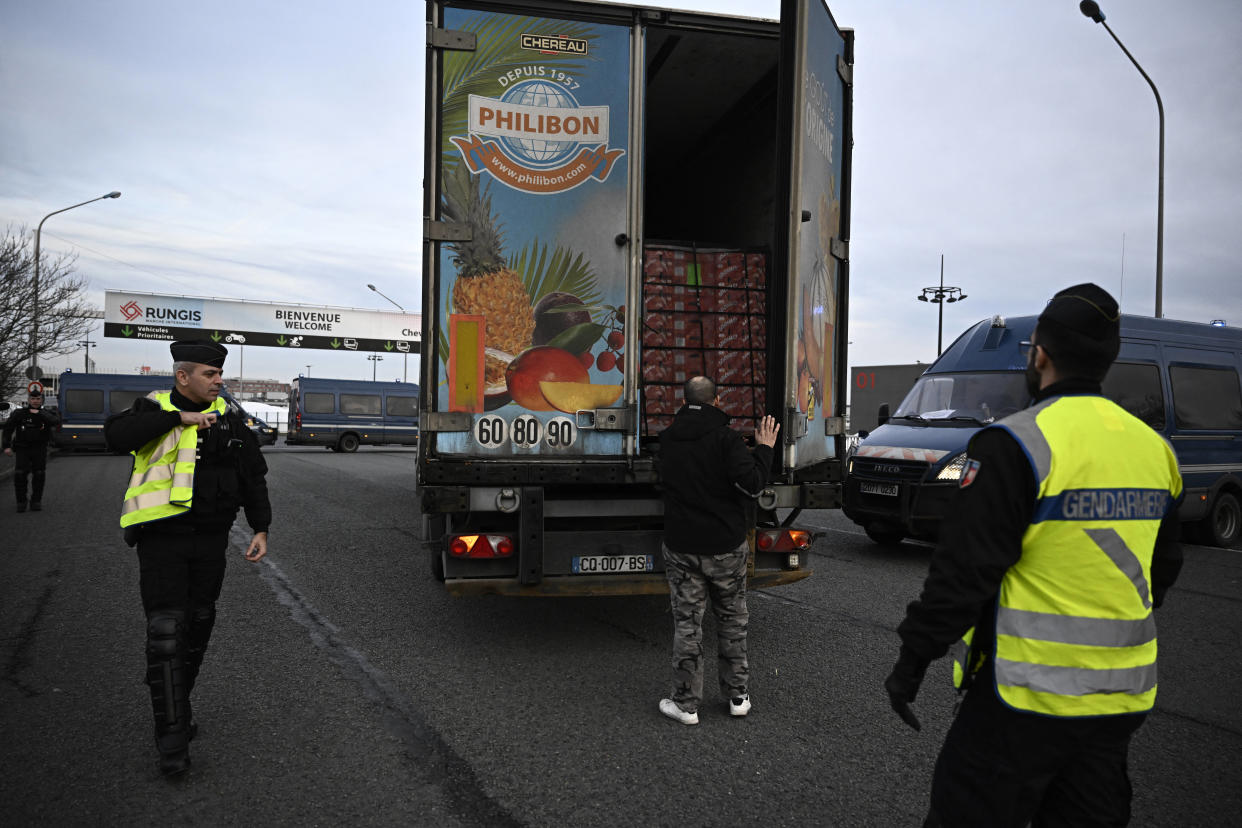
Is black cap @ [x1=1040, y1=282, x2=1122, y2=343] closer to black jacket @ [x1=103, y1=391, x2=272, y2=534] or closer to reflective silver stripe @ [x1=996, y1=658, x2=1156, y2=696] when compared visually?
reflective silver stripe @ [x1=996, y1=658, x2=1156, y2=696]

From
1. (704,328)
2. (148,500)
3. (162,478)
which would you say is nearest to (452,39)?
(704,328)

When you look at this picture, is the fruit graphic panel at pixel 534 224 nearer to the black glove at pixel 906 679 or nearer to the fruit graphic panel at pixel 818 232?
the fruit graphic panel at pixel 818 232

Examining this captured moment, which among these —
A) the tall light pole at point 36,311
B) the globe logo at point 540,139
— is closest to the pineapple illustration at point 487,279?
the globe logo at point 540,139

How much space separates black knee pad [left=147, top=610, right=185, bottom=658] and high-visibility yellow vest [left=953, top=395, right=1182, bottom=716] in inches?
123

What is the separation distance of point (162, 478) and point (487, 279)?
2050mm

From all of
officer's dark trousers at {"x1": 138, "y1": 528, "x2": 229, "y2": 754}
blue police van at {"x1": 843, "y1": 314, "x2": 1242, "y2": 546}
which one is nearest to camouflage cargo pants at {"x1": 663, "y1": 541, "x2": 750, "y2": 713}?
officer's dark trousers at {"x1": 138, "y1": 528, "x2": 229, "y2": 754}

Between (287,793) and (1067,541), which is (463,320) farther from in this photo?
(1067,541)

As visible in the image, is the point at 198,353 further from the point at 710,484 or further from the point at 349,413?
the point at 349,413

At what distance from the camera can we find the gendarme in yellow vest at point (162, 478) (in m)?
3.48

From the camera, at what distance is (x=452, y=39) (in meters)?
4.79

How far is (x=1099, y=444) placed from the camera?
1.87 m

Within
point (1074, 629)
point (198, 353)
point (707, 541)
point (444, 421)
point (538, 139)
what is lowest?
point (707, 541)

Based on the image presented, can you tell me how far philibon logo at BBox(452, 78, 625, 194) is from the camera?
4.85m

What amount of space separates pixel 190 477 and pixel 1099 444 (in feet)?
11.0
